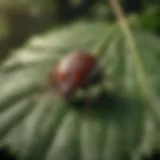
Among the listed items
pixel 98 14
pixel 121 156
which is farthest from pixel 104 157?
pixel 98 14

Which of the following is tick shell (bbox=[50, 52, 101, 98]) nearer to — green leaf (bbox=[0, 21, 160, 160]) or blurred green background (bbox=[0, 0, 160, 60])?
green leaf (bbox=[0, 21, 160, 160])

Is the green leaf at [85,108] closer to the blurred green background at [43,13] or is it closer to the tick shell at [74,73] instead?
the tick shell at [74,73]

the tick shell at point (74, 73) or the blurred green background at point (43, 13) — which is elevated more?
the blurred green background at point (43, 13)

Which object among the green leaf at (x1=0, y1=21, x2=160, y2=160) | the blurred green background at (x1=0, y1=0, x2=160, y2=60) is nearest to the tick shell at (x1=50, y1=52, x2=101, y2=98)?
the green leaf at (x1=0, y1=21, x2=160, y2=160)

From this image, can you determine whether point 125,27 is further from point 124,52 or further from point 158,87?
point 158,87

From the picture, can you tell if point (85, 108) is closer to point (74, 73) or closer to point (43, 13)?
point (74, 73)

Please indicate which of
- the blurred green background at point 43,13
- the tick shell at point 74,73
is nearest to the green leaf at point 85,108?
the tick shell at point 74,73
